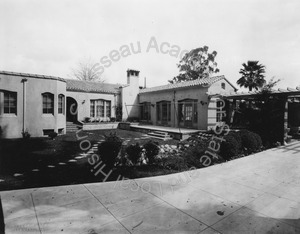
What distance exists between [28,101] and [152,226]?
13073mm

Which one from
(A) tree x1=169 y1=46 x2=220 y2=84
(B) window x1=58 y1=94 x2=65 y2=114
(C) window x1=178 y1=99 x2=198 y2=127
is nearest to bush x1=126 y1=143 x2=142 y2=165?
(C) window x1=178 y1=99 x2=198 y2=127

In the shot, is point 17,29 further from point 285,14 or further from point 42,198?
point 285,14

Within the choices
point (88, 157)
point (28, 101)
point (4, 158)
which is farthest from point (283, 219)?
point (28, 101)

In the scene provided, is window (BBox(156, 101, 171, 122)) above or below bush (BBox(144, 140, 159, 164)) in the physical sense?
above

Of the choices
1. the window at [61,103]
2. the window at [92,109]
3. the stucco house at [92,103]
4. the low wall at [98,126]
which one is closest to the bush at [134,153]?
the stucco house at [92,103]

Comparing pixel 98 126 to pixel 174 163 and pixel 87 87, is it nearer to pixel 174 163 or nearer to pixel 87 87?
pixel 87 87

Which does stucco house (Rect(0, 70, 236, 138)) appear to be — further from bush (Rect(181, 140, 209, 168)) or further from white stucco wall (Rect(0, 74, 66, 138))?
bush (Rect(181, 140, 209, 168))

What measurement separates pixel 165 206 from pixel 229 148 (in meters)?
4.98

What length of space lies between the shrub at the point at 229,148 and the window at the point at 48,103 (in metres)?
12.1

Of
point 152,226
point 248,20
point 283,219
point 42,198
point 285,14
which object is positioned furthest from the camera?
point 248,20

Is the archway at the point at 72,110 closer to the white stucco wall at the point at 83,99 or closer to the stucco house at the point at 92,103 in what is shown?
the stucco house at the point at 92,103

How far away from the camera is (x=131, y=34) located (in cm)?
930

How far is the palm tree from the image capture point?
24.1 meters

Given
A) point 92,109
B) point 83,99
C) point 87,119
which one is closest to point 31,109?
point 87,119
